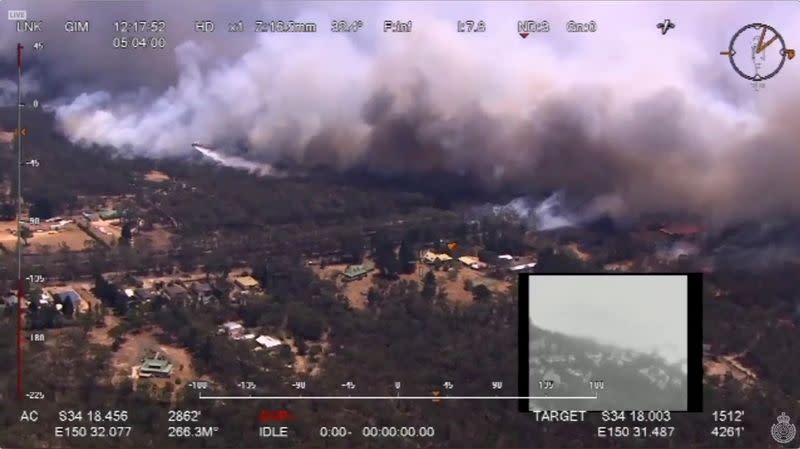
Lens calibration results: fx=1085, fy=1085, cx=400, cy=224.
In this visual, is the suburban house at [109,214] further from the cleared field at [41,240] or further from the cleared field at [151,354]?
the cleared field at [151,354]

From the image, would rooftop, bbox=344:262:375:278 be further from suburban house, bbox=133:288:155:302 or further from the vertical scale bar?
the vertical scale bar

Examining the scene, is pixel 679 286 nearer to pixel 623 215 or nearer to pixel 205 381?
pixel 623 215

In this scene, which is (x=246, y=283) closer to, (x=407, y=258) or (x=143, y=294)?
(x=143, y=294)

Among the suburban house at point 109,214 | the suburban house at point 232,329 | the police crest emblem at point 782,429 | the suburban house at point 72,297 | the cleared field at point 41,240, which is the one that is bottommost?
the police crest emblem at point 782,429

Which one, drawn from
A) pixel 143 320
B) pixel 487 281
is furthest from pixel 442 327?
pixel 143 320

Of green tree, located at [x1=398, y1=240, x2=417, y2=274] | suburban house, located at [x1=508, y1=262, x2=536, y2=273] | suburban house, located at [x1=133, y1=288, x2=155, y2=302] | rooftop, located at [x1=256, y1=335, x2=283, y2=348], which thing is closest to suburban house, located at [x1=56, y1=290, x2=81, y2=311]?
suburban house, located at [x1=133, y1=288, x2=155, y2=302]

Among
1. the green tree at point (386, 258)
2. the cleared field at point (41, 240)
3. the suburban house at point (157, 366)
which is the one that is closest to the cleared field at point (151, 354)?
the suburban house at point (157, 366)

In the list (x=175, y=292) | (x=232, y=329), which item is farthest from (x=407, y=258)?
(x=175, y=292)
